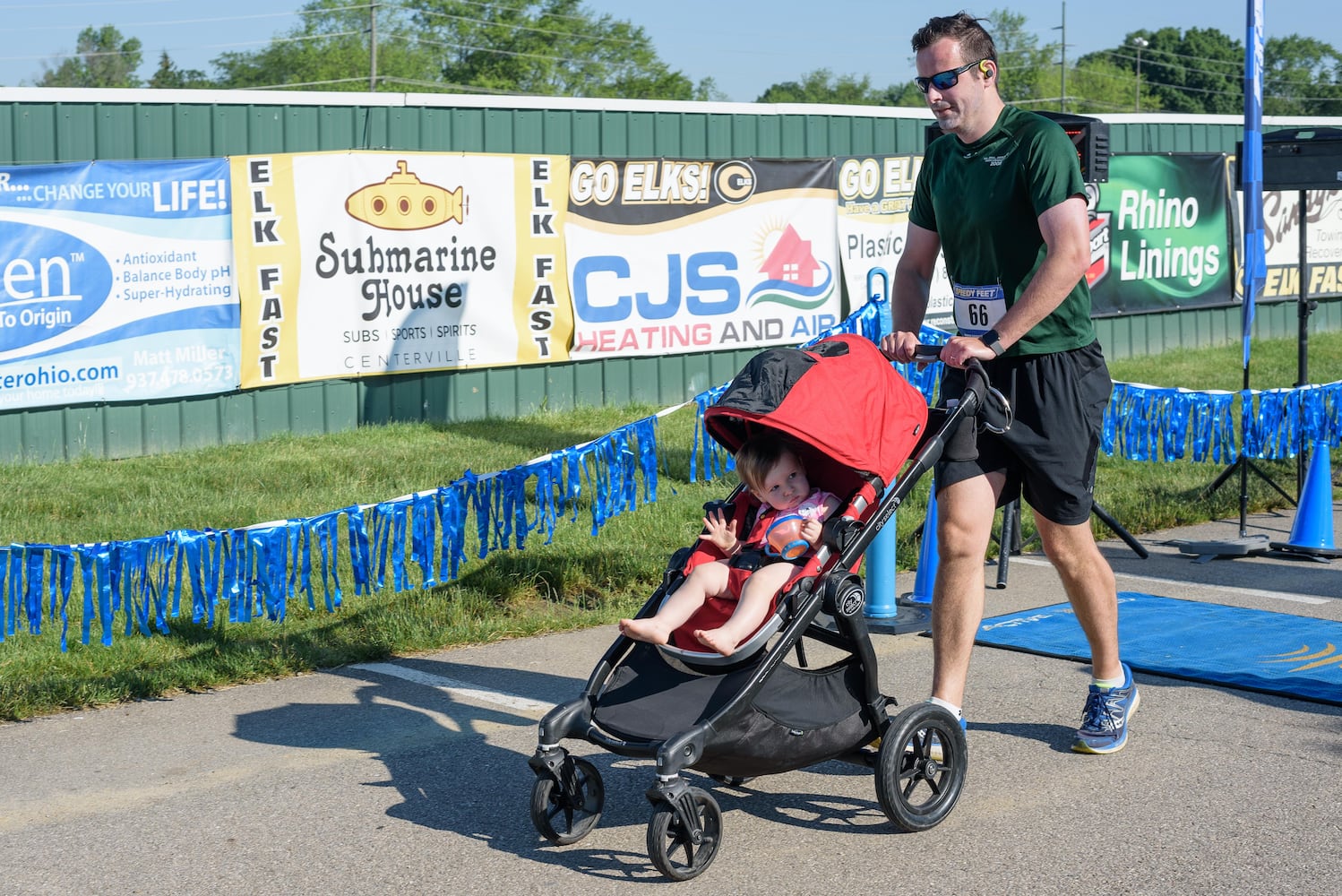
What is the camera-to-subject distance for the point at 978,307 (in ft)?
15.8

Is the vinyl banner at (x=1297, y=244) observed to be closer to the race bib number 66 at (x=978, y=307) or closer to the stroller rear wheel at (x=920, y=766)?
the race bib number 66 at (x=978, y=307)

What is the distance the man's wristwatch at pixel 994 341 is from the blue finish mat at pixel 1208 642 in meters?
1.91

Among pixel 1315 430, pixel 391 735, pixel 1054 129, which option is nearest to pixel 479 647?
pixel 391 735

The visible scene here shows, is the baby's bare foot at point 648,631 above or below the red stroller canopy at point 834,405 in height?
below

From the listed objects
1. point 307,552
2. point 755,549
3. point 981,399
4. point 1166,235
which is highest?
point 1166,235

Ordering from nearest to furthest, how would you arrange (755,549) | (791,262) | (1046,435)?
(755,549) → (1046,435) → (791,262)

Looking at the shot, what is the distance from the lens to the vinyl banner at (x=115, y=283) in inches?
401

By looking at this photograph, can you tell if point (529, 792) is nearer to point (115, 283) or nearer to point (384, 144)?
point (115, 283)

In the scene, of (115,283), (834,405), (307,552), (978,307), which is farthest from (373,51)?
(834,405)

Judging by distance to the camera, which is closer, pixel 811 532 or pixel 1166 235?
pixel 811 532

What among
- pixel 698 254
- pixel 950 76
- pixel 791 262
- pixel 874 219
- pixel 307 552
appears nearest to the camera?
pixel 950 76

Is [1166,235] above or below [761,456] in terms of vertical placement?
above

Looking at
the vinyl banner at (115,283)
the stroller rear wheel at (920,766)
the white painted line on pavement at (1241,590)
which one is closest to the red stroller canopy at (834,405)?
the stroller rear wheel at (920,766)

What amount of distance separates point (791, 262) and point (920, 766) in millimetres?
10248
